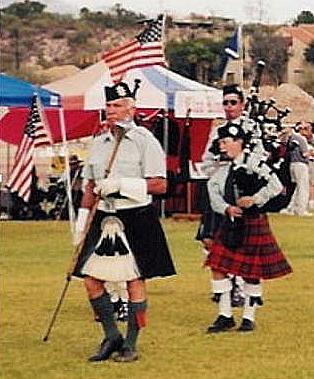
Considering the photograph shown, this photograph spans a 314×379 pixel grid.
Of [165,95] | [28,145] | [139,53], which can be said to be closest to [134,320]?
[139,53]

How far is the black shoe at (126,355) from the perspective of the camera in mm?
8156

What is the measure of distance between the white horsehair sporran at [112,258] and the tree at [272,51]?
59.8 meters

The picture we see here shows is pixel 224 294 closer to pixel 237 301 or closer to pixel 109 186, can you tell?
pixel 237 301

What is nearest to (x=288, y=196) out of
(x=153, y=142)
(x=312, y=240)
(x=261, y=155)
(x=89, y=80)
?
(x=261, y=155)

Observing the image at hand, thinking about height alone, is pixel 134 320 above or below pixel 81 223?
below

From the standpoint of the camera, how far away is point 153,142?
821cm

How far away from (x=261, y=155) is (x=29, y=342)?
205 centimetres

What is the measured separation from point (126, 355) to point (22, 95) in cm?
959

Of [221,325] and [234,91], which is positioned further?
[234,91]

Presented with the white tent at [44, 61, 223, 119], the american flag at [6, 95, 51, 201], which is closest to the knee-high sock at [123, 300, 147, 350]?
the american flag at [6, 95, 51, 201]

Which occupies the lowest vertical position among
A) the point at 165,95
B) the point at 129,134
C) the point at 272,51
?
the point at 272,51

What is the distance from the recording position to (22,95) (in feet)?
57.0

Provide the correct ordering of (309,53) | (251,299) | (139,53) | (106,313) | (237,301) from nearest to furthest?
(106,313)
(251,299)
(237,301)
(139,53)
(309,53)

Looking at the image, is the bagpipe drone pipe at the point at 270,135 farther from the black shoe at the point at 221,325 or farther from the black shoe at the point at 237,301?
the black shoe at the point at 237,301
